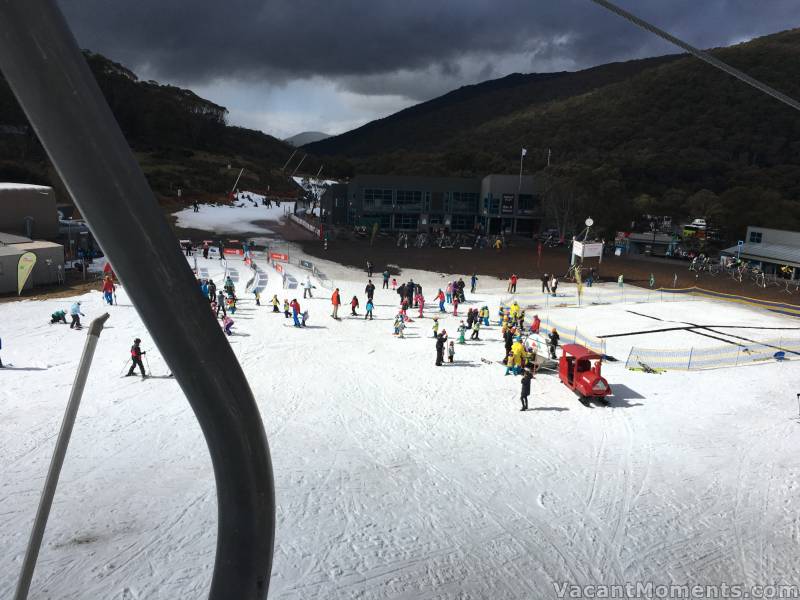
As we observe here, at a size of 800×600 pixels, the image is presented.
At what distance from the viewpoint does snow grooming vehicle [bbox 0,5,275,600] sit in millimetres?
1651

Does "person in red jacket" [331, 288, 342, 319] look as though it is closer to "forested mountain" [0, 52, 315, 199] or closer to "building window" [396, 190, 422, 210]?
"building window" [396, 190, 422, 210]

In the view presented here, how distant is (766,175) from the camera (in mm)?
74562

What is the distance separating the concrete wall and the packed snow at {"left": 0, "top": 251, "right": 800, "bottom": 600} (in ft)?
67.8

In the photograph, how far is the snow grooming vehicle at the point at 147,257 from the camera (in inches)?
65.0

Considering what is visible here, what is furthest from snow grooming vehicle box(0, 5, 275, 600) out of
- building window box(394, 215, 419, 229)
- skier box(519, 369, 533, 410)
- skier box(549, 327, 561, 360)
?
building window box(394, 215, 419, 229)

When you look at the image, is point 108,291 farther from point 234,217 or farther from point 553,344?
point 234,217

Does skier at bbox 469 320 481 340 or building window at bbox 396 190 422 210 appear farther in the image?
building window at bbox 396 190 422 210

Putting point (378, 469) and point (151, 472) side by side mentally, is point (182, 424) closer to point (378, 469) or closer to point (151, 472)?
point (151, 472)

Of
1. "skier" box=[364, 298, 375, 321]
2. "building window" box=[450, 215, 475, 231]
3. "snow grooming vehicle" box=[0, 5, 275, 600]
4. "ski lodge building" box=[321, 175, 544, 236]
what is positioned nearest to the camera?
"snow grooming vehicle" box=[0, 5, 275, 600]

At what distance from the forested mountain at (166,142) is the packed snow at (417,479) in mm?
53738

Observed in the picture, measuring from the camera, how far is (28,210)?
3180cm

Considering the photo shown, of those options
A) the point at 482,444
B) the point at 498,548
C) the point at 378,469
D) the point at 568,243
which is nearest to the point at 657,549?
the point at 498,548

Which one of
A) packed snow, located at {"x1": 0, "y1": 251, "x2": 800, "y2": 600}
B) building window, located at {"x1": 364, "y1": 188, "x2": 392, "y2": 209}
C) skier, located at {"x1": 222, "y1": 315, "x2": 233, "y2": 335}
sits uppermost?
building window, located at {"x1": 364, "y1": 188, "x2": 392, "y2": 209}

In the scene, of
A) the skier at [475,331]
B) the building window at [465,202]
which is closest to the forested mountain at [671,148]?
the building window at [465,202]
